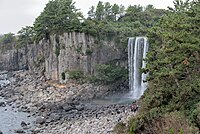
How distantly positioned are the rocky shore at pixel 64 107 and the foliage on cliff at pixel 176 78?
6457mm

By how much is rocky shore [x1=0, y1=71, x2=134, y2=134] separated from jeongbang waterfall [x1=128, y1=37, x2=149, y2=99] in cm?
450

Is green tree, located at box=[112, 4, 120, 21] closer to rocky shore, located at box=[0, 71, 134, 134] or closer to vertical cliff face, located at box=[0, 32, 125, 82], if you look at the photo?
vertical cliff face, located at box=[0, 32, 125, 82]

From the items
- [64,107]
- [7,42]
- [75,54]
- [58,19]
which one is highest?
[58,19]

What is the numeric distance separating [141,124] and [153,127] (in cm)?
139

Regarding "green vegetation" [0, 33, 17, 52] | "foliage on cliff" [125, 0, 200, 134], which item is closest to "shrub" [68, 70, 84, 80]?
"foliage on cliff" [125, 0, 200, 134]

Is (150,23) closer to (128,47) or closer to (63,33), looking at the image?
(128,47)

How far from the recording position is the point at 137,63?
152 ft

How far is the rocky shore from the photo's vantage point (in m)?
29.6

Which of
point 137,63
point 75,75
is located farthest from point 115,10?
point 75,75

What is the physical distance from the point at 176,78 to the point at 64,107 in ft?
66.6

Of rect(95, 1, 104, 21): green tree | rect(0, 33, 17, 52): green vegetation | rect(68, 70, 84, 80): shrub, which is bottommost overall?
rect(68, 70, 84, 80): shrub

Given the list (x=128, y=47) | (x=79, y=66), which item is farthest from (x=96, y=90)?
(x=128, y=47)

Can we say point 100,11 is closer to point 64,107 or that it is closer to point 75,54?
point 75,54

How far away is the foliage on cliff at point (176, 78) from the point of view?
19.5 metres
